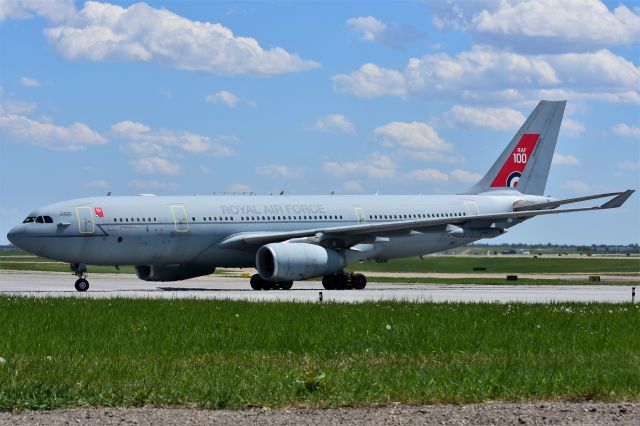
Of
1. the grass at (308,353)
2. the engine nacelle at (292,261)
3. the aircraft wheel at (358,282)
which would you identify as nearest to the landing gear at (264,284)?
the engine nacelle at (292,261)

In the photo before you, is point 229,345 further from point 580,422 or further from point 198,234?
point 198,234

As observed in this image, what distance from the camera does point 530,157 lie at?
54.9 metres

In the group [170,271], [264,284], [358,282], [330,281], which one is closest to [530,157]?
[358,282]

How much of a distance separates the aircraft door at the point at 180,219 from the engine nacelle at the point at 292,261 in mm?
2989

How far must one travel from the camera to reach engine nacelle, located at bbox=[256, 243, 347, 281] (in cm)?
4288

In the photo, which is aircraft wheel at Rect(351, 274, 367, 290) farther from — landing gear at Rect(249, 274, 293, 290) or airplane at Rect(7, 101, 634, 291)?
landing gear at Rect(249, 274, 293, 290)

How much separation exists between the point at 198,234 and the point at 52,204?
5.56 meters

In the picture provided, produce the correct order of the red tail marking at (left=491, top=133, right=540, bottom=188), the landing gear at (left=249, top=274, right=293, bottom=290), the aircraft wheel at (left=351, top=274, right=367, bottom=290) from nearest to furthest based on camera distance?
the landing gear at (left=249, top=274, right=293, bottom=290)
the aircraft wheel at (left=351, top=274, right=367, bottom=290)
the red tail marking at (left=491, top=133, right=540, bottom=188)

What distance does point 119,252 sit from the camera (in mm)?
43125

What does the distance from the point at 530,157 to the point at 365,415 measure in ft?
144

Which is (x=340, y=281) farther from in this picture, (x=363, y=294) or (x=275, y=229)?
(x=363, y=294)

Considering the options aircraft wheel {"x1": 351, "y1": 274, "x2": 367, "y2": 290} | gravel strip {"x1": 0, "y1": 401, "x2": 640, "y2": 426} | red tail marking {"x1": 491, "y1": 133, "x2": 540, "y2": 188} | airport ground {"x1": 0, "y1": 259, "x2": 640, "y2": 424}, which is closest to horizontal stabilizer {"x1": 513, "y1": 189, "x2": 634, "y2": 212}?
red tail marking {"x1": 491, "y1": 133, "x2": 540, "y2": 188}

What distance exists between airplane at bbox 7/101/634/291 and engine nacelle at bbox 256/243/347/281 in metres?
0.05

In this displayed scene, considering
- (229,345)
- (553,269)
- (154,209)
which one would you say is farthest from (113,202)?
(553,269)
